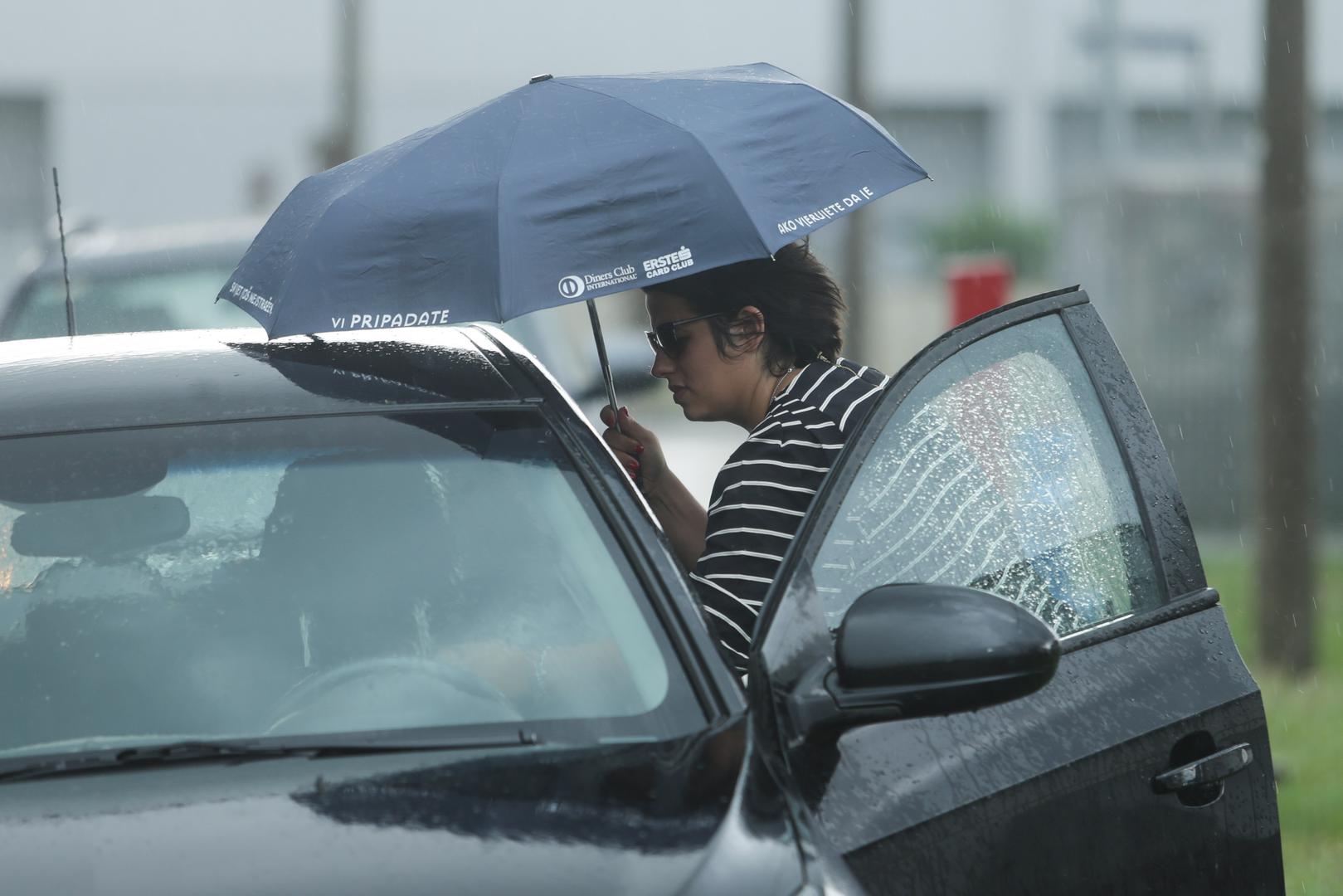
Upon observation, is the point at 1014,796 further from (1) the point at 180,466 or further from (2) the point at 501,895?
(1) the point at 180,466

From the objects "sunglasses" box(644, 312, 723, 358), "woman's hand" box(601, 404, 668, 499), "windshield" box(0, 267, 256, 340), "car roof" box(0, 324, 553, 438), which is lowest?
"windshield" box(0, 267, 256, 340)

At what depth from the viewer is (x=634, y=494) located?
9.16ft

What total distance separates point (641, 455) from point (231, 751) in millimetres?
1563

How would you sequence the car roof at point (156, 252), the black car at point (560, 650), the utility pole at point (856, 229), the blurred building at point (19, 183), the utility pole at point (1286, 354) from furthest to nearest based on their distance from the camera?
the blurred building at point (19, 183) → the utility pole at point (856, 229) → the utility pole at point (1286, 354) → the car roof at point (156, 252) → the black car at point (560, 650)

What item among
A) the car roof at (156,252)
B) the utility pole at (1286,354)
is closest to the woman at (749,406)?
the car roof at (156,252)

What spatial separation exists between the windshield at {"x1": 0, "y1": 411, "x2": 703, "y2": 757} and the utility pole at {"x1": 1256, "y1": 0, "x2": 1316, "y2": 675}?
6.04 m

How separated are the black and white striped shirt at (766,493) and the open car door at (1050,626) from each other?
0.19 metres

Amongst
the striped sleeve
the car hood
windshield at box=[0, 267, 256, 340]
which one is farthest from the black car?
windshield at box=[0, 267, 256, 340]

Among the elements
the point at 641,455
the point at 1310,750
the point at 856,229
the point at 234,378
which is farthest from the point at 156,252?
the point at 856,229

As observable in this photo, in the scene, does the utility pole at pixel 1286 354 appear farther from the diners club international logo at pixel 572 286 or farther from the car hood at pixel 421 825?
the car hood at pixel 421 825

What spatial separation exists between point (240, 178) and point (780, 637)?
29532mm

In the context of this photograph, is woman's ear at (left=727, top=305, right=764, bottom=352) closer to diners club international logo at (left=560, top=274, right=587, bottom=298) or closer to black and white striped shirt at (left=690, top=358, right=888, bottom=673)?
black and white striped shirt at (left=690, top=358, right=888, bottom=673)

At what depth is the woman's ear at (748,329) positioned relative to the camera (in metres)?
3.53

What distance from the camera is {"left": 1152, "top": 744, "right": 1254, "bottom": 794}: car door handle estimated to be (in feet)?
9.29
